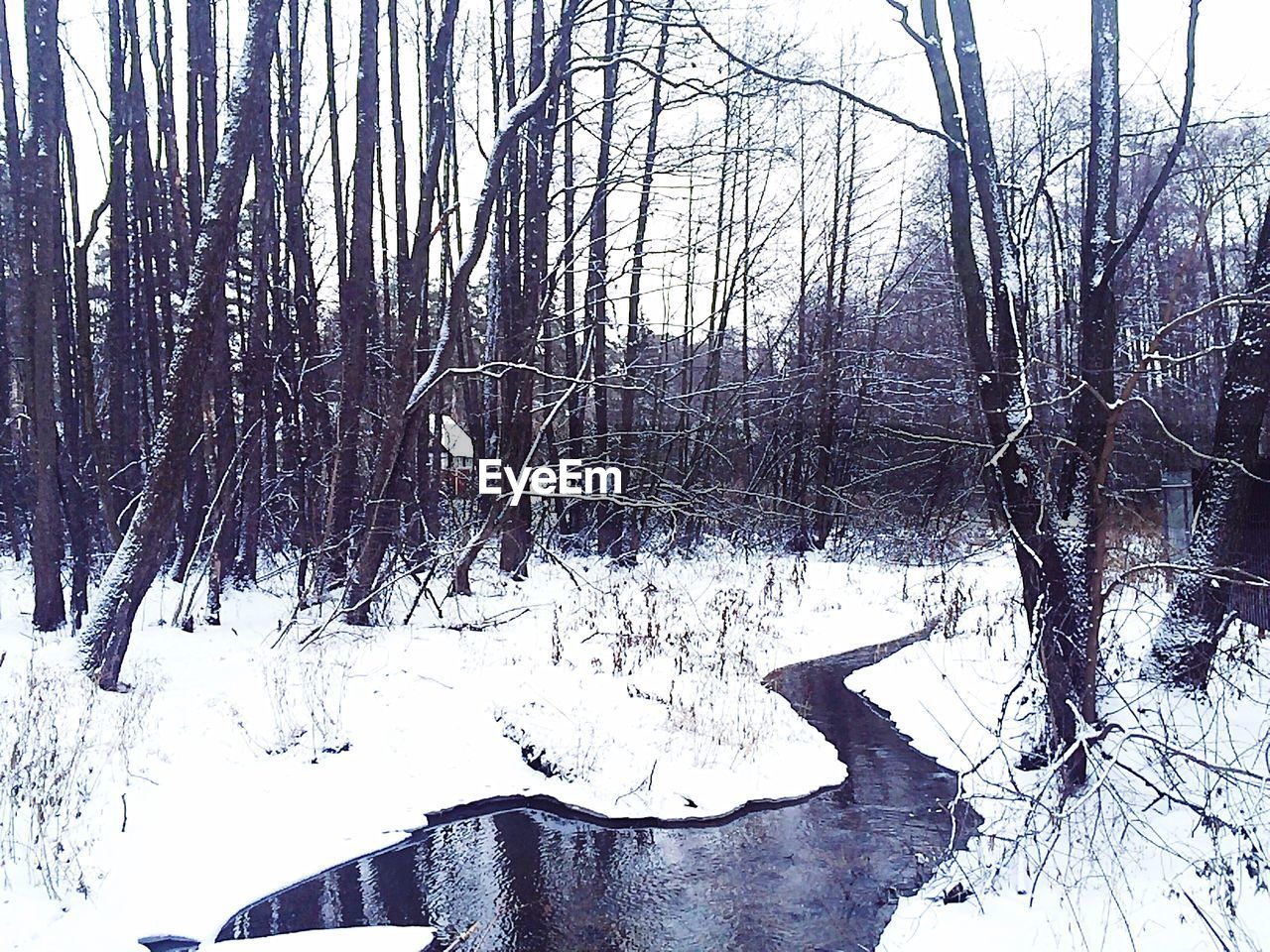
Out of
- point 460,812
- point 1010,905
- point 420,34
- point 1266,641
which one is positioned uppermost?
point 420,34

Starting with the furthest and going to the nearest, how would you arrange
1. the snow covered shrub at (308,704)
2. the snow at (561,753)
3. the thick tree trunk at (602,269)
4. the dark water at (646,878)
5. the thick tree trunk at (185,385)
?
1. the thick tree trunk at (602,269)
2. the thick tree trunk at (185,385)
3. the snow covered shrub at (308,704)
4. the dark water at (646,878)
5. the snow at (561,753)

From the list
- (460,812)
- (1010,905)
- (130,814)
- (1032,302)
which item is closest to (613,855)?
(460,812)

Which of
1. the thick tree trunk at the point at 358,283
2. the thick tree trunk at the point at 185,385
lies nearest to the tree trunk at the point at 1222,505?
the thick tree trunk at the point at 185,385

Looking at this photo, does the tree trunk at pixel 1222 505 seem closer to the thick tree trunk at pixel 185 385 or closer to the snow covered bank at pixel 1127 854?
the snow covered bank at pixel 1127 854

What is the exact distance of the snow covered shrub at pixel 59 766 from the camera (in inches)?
188

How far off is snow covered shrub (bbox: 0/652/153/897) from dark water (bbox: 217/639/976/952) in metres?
0.98

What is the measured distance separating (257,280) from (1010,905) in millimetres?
12436

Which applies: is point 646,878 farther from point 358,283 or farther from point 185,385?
point 358,283

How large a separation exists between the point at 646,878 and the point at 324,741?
2.77m

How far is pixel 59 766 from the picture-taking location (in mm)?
5566

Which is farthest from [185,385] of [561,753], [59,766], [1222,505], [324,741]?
[1222,505]

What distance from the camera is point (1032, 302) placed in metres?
16.5

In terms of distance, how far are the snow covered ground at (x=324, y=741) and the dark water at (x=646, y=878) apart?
25 centimetres

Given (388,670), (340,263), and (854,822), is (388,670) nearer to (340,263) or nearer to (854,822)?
(854,822)
